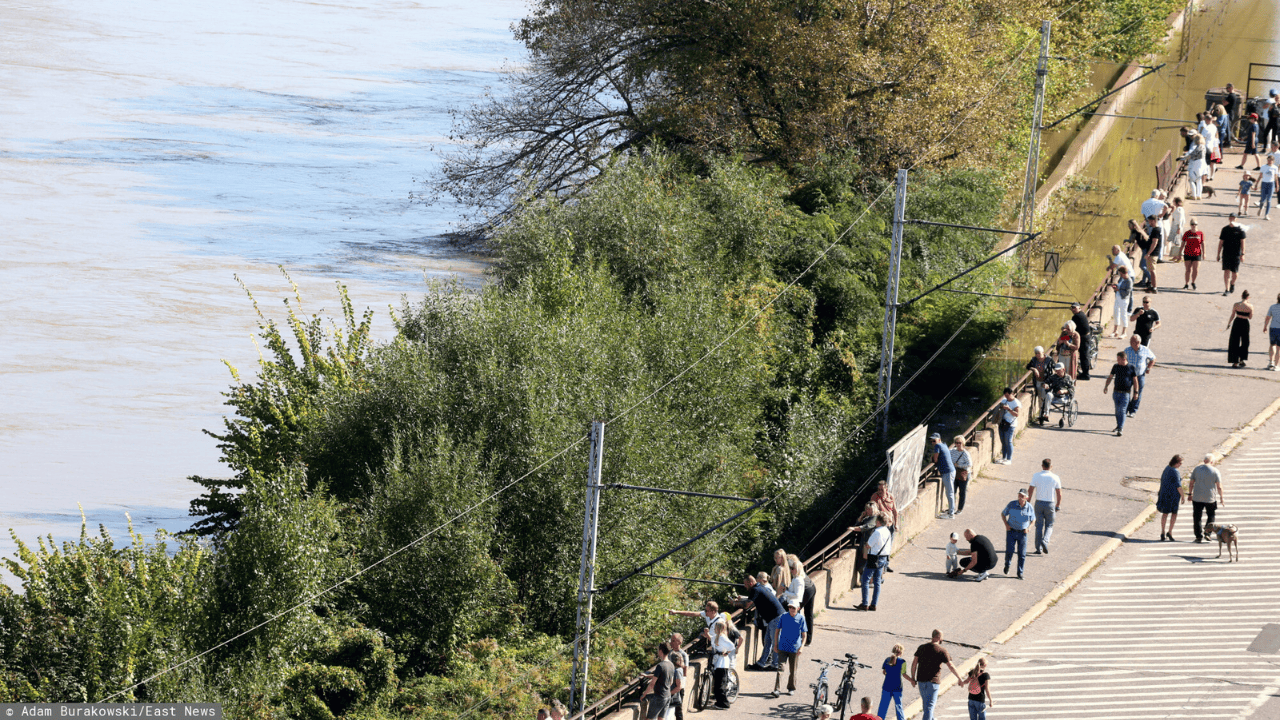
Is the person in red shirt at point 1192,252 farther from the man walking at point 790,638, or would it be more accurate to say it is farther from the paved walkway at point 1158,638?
the man walking at point 790,638

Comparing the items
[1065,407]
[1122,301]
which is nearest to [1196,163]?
[1122,301]

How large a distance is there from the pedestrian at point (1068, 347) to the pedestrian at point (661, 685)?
1284cm

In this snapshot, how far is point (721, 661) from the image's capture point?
1881cm

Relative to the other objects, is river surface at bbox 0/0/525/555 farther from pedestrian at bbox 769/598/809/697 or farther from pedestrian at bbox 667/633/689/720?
pedestrian at bbox 769/598/809/697

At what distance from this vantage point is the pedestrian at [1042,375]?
27344 mm

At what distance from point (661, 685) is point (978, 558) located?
23.3 ft

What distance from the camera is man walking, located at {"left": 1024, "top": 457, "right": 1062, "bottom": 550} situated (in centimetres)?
2267

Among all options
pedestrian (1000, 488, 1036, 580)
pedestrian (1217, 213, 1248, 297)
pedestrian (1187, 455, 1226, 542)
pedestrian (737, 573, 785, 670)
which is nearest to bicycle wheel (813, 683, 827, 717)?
pedestrian (737, 573, 785, 670)

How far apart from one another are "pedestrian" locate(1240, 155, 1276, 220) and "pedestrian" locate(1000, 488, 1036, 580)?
1668 centimetres

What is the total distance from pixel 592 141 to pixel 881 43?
35.9 ft

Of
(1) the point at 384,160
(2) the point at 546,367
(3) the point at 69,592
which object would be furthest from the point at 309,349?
(1) the point at 384,160

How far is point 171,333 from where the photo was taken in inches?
1921

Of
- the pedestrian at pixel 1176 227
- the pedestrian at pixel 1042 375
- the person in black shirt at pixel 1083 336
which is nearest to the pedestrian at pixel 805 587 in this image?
the pedestrian at pixel 1042 375

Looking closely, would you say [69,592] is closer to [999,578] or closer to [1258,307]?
[999,578]
